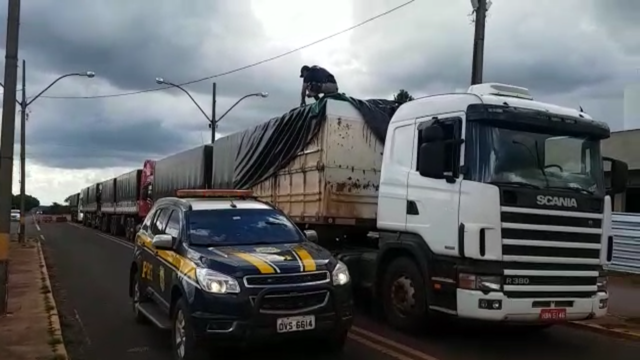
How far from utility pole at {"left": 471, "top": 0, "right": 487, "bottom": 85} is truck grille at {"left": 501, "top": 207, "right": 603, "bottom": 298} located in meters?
5.76

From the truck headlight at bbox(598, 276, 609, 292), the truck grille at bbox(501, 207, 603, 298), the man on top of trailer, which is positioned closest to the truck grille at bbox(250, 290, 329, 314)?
the truck grille at bbox(501, 207, 603, 298)

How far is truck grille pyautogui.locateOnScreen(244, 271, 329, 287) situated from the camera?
6.89 m

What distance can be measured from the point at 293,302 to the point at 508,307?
7.93 ft

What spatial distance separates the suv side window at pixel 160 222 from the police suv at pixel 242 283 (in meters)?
0.53

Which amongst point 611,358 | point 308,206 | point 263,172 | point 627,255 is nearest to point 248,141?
point 263,172

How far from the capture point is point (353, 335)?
9039mm

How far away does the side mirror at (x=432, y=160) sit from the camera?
8250mm

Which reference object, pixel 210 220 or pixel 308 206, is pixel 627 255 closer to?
pixel 308 206

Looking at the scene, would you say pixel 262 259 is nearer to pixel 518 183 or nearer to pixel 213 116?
pixel 518 183

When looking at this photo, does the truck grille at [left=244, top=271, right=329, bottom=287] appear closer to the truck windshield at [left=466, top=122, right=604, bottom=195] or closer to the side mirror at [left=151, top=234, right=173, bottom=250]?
the side mirror at [left=151, top=234, right=173, bottom=250]

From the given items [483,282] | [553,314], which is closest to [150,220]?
[483,282]

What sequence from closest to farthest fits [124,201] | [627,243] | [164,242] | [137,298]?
[164,242]
[137,298]
[627,243]
[124,201]

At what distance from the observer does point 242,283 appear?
687cm

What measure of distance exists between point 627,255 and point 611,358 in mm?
11904
